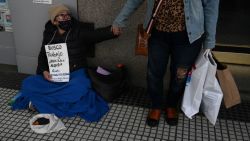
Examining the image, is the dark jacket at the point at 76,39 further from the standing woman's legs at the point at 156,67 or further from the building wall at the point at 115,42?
the standing woman's legs at the point at 156,67

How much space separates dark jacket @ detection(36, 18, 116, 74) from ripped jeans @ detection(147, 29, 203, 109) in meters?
0.67

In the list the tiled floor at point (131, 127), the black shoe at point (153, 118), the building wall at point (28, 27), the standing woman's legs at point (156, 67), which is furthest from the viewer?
the building wall at point (28, 27)

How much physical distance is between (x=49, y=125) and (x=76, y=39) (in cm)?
98

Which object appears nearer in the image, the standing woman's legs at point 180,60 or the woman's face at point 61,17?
the standing woman's legs at point 180,60

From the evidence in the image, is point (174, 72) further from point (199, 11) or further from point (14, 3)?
point (14, 3)

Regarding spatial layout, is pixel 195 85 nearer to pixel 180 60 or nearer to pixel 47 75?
pixel 180 60

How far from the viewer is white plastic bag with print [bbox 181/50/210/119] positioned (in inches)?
117

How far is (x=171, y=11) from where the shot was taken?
2725 mm

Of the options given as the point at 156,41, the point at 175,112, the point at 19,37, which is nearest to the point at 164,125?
the point at 175,112

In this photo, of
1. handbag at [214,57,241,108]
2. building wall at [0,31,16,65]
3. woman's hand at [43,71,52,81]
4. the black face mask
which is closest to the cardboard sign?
woman's hand at [43,71,52,81]

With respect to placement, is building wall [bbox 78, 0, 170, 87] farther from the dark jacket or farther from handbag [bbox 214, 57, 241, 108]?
handbag [bbox 214, 57, 241, 108]

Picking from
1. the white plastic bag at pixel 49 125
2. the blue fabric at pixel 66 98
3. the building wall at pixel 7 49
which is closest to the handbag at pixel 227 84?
the blue fabric at pixel 66 98

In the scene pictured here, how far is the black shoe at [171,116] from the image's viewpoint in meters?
3.27

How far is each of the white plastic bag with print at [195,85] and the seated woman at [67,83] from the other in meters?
0.88
